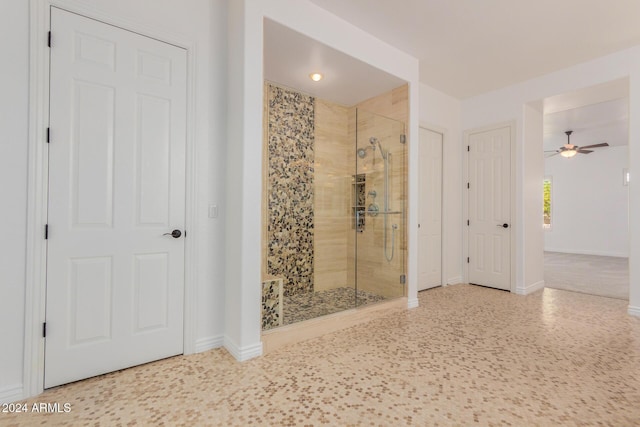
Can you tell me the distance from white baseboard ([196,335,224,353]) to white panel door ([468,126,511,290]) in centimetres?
388

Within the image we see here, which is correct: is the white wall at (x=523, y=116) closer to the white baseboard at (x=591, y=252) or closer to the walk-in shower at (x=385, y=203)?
the walk-in shower at (x=385, y=203)

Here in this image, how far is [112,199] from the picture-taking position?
2.10m

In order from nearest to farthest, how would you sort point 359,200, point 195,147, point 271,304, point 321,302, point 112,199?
point 112,199, point 195,147, point 271,304, point 321,302, point 359,200

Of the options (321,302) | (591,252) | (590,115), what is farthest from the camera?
(591,252)

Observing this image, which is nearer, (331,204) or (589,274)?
(331,204)

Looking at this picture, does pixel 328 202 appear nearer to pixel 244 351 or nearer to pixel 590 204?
pixel 244 351

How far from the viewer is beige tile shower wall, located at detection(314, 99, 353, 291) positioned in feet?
13.3

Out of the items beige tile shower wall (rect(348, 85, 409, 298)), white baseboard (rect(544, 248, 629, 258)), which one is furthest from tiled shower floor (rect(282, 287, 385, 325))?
white baseboard (rect(544, 248, 629, 258))

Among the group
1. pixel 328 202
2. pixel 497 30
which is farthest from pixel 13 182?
pixel 497 30

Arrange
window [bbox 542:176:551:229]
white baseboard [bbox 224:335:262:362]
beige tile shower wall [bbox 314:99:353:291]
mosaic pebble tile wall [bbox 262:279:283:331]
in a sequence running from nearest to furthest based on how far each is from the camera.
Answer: white baseboard [bbox 224:335:262:362] → mosaic pebble tile wall [bbox 262:279:283:331] → beige tile shower wall [bbox 314:99:353:291] → window [bbox 542:176:551:229]

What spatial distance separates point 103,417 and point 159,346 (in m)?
0.64

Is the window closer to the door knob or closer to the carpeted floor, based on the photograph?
the carpeted floor

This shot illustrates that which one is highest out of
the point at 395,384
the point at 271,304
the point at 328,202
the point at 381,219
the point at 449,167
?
the point at 449,167

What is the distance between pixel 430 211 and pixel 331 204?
1.54 meters
